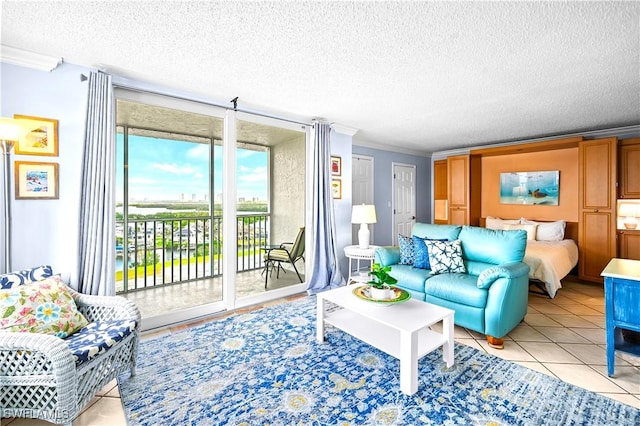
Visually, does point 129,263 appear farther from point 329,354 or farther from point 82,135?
point 329,354

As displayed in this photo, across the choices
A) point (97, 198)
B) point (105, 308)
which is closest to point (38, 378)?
point (105, 308)

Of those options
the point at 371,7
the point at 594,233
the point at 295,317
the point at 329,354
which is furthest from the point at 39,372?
the point at 594,233

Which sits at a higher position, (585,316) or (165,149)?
(165,149)

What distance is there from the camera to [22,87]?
2287mm

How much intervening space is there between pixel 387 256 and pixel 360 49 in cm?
229

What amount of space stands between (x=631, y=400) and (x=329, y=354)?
1.97 m

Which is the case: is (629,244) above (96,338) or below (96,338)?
above

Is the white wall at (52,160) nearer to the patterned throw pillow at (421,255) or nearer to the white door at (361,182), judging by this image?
the patterned throw pillow at (421,255)

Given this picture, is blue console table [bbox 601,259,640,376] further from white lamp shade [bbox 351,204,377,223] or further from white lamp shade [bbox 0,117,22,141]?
white lamp shade [bbox 0,117,22,141]

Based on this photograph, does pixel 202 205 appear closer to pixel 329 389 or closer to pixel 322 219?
pixel 322 219

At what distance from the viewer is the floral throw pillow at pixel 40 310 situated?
174 cm

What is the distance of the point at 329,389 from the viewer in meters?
1.96

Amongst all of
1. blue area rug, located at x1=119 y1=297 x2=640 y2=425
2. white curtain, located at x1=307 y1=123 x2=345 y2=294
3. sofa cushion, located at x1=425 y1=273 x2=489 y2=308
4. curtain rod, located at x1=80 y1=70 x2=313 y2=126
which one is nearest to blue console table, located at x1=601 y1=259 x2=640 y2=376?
blue area rug, located at x1=119 y1=297 x2=640 y2=425

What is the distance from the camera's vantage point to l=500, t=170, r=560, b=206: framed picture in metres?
5.22
